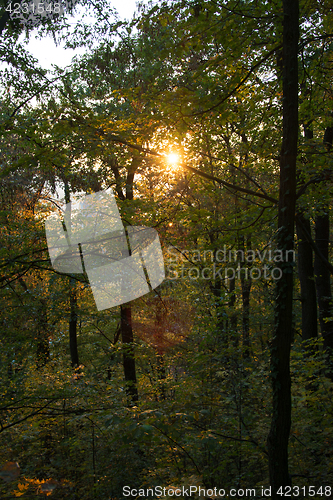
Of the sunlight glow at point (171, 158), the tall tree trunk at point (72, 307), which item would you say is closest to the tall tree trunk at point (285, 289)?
the sunlight glow at point (171, 158)

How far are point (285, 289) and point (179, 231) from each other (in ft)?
19.6

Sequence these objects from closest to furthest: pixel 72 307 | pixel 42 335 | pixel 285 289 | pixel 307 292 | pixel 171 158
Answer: pixel 285 289 → pixel 171 158 → pixel 307 292 → pixel 72 307 → pixel 42 335

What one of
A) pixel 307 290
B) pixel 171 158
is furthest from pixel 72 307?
pixel 307 290

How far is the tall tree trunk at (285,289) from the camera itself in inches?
139

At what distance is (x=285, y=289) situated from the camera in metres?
3.73

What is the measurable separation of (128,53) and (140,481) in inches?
351

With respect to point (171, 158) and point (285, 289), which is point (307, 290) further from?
point (285, 289)

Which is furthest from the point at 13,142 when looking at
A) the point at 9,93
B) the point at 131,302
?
the point at 131,302

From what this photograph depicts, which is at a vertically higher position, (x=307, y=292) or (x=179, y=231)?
(x=179, y=231)

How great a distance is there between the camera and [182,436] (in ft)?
16.8

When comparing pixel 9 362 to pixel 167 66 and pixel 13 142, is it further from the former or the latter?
pixel 167 66

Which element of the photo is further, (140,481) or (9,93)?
(9,93)

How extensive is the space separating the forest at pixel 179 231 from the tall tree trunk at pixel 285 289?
16 mm

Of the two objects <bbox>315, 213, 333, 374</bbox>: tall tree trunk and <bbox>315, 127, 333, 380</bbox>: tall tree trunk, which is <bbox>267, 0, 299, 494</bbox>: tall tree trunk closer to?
<bbox>315, 127, 333, 380</bbox>: tall tree trunk
